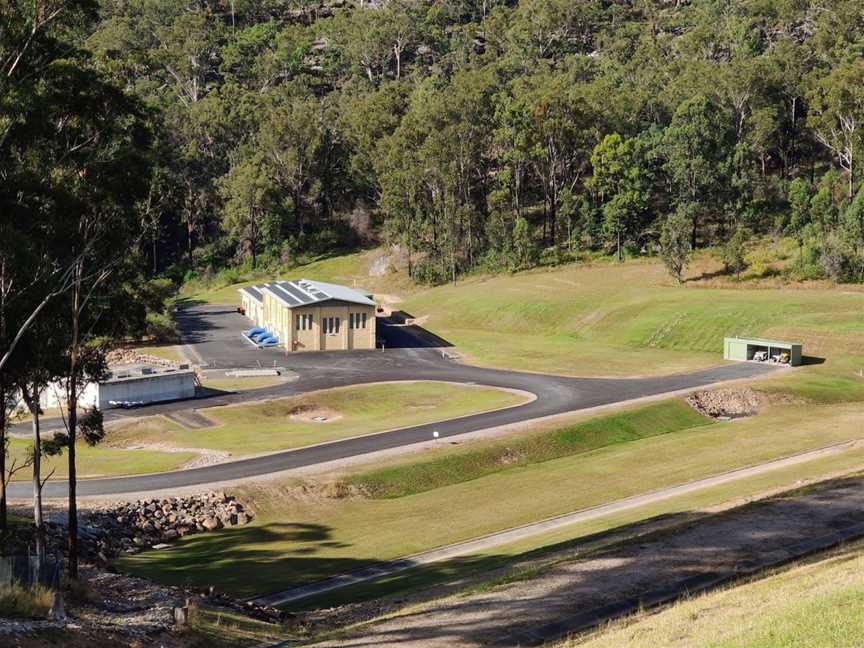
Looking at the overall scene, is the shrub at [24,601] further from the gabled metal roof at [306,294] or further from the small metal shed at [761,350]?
the small metal shed at [761,350]

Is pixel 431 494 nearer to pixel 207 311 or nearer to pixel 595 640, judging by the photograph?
pixel 595 640

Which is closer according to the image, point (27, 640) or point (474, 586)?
point (27, 640)

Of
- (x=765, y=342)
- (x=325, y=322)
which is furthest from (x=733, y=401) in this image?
(x=325, y=322)

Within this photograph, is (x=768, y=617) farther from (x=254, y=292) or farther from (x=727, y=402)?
(x=254, y=292)

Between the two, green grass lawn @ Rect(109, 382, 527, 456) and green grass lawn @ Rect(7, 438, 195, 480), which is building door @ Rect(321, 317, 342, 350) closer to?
green grass lawn @ Rect(109, 382, 527, 456)

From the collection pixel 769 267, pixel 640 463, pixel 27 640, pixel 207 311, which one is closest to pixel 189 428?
pixel 640 463

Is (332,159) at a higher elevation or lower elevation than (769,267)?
higher

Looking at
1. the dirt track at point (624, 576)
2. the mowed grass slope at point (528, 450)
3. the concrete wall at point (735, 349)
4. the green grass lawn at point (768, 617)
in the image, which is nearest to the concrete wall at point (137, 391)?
the mowed grass slope at point (528, 450)
